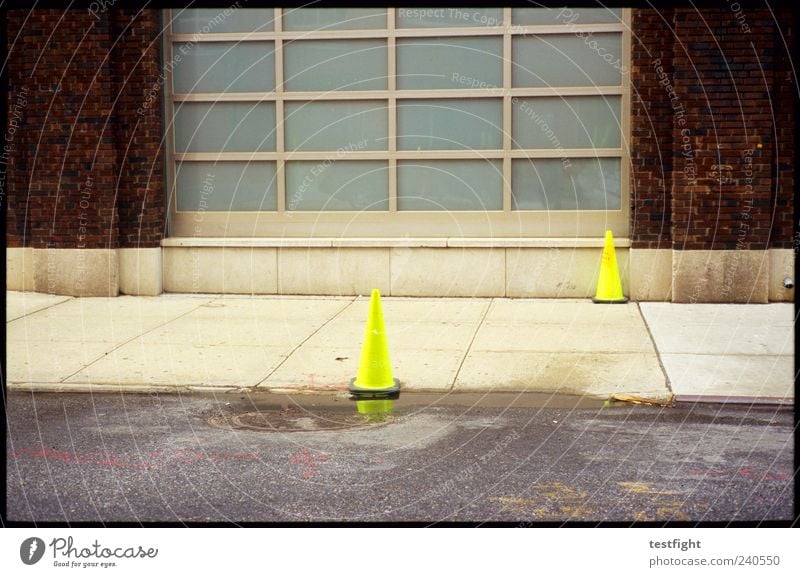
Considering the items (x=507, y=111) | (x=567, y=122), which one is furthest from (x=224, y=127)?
(x=567, y=122)

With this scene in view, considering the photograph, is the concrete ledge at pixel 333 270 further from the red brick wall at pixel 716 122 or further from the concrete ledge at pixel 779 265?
the concrete ledge at pixel 779 265

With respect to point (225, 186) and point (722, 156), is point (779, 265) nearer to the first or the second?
point (722, 156)

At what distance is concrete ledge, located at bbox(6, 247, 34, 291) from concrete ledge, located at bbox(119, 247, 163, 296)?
107 centimetres

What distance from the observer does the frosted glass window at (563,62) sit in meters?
11.9

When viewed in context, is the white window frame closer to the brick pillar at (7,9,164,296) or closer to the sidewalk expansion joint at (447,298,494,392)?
the brick pillar at (7,9,164,296)

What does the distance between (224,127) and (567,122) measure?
395cm

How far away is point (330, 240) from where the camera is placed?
1213 centimetres

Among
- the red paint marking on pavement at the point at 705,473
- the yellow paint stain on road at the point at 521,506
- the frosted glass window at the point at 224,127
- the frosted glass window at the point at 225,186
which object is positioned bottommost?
the yellow paint stain on road at the point at 521,506

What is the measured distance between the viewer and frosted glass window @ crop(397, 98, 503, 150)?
1217cm

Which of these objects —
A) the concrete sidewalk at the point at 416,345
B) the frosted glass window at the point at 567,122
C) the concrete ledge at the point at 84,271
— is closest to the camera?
the concrete sidewalk at the point at 416,345

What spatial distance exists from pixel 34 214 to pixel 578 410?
293 inches

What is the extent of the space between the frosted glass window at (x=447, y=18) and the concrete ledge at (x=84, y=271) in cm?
420

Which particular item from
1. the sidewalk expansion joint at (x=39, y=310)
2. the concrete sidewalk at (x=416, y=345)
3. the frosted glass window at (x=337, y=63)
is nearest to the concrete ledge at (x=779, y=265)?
the concrete sidewalk at (x=416, y=345)

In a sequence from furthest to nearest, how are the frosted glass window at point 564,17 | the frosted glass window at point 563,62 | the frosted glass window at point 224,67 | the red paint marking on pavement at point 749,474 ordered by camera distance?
1. the frosted glass window at point 224,67
2. the frosted glass window at point 563,62
3. the frosted glass window at point 564,17
4. the red paint marking on pavement at point 749,474
